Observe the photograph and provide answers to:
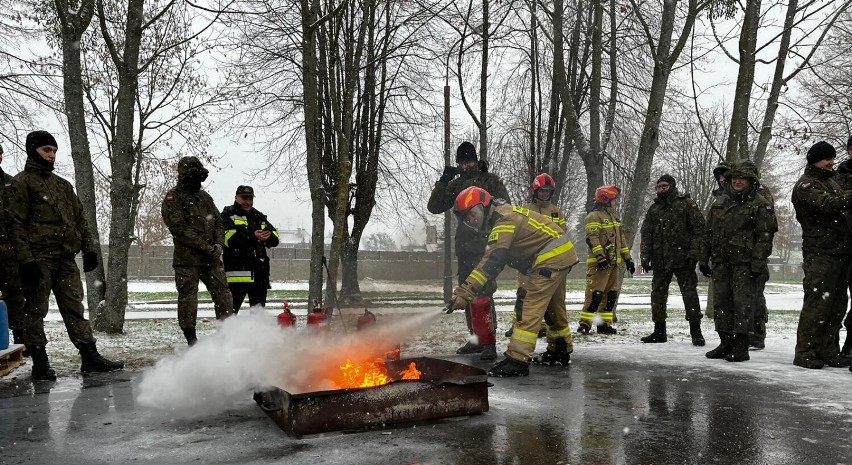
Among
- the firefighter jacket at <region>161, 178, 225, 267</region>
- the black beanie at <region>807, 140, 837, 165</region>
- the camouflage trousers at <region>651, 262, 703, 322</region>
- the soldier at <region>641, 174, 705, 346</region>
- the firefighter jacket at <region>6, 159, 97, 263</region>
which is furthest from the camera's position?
the soldier at <region>641, 174, 705, 346</region>

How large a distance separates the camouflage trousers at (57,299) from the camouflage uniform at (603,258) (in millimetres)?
7040

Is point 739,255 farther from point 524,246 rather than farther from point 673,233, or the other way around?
point 524,246

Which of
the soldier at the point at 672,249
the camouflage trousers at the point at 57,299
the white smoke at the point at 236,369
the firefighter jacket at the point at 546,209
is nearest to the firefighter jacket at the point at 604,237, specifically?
the soldier at the point at 672,249

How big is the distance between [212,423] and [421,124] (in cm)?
1670

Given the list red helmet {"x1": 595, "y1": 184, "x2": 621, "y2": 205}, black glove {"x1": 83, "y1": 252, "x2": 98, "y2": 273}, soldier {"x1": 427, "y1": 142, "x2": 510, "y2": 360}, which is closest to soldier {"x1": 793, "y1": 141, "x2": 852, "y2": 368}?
red helmet {"x1": 595, "y1": 184, "x2": 621, "y2": 205}

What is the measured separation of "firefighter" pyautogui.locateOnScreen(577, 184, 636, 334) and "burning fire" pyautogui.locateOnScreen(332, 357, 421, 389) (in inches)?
208

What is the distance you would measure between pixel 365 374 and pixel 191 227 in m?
3.64

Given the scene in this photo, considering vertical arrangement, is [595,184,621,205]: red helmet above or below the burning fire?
above

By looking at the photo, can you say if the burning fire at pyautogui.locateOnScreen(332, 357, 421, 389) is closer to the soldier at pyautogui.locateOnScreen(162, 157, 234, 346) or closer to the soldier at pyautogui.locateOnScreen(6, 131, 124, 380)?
the soldier at pyautogui.locateOnScreen(162, 157, 234, 346)

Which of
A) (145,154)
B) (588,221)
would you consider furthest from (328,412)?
(145,154)

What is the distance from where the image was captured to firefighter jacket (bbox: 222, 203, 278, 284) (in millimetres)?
8633

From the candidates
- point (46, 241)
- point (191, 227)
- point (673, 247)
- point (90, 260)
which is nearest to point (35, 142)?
point (46, 241)

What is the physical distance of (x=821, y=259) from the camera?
6.99 m

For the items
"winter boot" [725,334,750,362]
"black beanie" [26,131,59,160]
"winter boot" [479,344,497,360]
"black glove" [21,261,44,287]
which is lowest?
"winter boot" [479,344,497,360]
